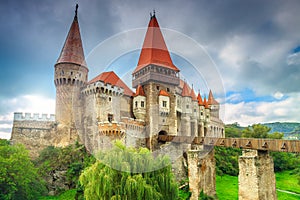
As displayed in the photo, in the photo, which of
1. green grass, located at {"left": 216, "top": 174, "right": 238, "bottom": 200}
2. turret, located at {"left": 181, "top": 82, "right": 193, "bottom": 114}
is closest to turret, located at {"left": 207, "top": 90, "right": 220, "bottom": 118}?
turret, located at {"left": 181, "top": 82, "right": 193, "bottom": 114}

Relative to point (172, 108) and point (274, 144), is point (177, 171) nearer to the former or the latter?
point (172, 108)

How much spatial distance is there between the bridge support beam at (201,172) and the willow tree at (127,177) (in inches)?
257

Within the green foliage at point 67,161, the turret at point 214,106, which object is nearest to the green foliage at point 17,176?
the green foliage at point 67,161

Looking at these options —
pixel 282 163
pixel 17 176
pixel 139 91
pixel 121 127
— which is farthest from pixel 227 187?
pixel 17 176

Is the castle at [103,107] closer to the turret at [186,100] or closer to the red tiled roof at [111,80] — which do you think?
the red tiled roof at [111,80]

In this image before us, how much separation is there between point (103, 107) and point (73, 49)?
8723mm

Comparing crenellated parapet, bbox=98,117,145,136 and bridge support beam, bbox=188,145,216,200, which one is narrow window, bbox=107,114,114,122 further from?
bridge support beam, bbox=188,145,216,200

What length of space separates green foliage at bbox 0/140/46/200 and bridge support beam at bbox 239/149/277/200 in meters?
16.1

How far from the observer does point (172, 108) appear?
28.4m

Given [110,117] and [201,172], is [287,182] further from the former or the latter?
[110,117]

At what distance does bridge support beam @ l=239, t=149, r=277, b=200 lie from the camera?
13.8m

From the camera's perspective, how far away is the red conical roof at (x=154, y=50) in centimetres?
2788

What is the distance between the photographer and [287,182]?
3269 cm

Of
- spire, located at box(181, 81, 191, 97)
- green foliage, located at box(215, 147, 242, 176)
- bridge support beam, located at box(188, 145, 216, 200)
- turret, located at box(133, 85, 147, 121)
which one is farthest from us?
green foliage, located at box(215, 147, 242, 176)
